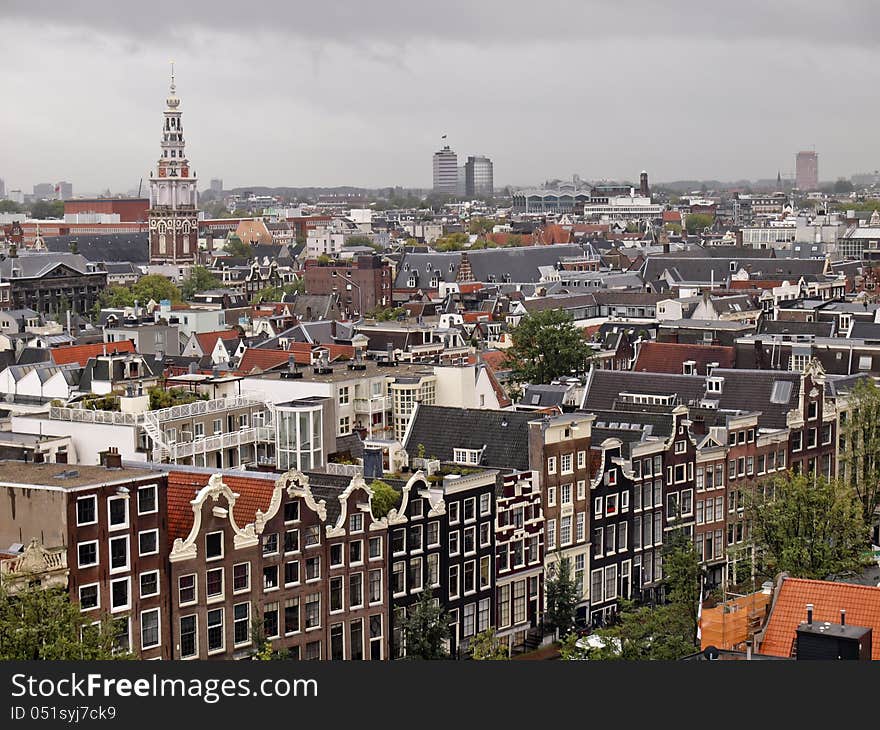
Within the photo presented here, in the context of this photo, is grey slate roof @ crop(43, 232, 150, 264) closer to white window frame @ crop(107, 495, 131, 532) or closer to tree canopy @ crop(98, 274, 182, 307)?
tree canopy @ crop(98, 274, 182, 307)

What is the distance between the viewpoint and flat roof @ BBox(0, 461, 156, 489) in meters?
37.5

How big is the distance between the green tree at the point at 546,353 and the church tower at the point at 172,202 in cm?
10943

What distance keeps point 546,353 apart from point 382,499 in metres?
37.1

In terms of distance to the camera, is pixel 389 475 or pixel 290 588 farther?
pixel 389 475

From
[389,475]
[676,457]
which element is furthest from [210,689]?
[676,457]

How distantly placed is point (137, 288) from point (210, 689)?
12922 centimetres

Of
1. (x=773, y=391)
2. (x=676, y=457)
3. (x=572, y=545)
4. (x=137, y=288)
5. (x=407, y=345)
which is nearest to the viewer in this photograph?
(x=572, y=545)

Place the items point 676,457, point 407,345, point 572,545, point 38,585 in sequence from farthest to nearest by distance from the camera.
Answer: point 407,345
point 676,457
point 572,545
point 38,585

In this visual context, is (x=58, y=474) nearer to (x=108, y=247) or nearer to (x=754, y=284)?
(x=754, y=284)

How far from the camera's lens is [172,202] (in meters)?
198

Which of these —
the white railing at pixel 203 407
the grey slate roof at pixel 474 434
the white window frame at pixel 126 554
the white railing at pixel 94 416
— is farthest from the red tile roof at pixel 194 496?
the grey slate roof at pixel 474 434

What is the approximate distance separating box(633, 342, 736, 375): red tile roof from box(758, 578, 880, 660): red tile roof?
3709 cm

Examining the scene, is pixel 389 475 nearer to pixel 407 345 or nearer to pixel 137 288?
pixel 407 345

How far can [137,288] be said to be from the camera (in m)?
147
